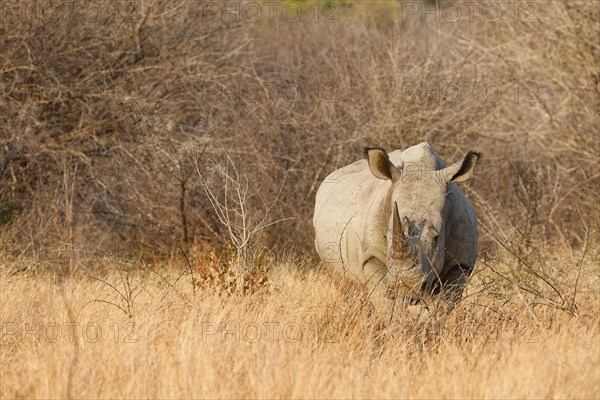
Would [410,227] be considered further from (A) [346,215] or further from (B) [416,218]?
(A) [346,215]

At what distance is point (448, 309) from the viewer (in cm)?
561

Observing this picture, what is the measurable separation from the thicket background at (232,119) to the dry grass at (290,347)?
10.4ft

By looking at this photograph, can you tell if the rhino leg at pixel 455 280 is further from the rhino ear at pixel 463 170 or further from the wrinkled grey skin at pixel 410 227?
the rhino ear at pixel 463 170

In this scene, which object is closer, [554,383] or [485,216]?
[554,383]

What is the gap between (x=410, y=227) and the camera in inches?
208

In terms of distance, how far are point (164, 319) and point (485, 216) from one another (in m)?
5.28

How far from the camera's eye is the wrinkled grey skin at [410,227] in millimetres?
5180

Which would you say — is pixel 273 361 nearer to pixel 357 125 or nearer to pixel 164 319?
pixel 164 319

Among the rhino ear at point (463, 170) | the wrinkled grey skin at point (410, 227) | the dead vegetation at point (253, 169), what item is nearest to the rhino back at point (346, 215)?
the wrinkled grey skin at point (410, 227)

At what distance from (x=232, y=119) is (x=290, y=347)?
22.1 feet

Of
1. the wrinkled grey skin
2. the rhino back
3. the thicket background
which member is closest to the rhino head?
the wrinkled grey skin

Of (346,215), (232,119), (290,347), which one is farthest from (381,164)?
(232,119)

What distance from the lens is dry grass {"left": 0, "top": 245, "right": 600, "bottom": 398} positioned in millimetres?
4031

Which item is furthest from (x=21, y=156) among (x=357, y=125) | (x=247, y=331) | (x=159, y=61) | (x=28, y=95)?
(x=247, y=331)
